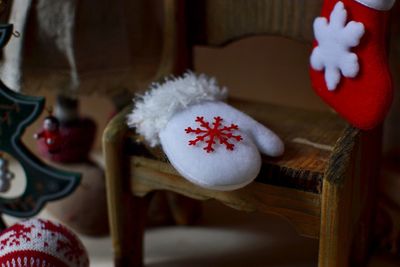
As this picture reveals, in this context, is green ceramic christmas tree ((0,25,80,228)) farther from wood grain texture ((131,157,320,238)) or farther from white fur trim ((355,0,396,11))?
white fur trim ((355,0,396,11))

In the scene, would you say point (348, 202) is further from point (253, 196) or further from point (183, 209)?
point (183, 209)

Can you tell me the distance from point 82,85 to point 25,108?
126 millimetres

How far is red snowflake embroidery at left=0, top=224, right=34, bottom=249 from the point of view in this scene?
0.83 m

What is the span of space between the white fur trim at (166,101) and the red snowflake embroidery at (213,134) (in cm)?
5

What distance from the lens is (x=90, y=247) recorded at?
1081mm

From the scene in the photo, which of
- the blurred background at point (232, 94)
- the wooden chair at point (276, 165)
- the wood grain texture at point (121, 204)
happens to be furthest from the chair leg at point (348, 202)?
the wood grain texture at point (121, 204)

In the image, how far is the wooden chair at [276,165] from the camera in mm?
777

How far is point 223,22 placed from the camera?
0.99 m

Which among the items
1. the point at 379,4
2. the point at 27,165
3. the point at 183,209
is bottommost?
the point at 183,209

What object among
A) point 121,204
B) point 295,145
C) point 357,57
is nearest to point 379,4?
point 357,57

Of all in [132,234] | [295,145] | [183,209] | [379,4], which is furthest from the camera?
[183,209]

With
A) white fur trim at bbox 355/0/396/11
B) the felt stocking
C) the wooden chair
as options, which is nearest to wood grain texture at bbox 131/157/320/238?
the wooden chair

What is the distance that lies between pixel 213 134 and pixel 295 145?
5.3 inches

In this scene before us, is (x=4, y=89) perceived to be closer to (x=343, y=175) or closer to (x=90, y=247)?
(x=90, y=247)
